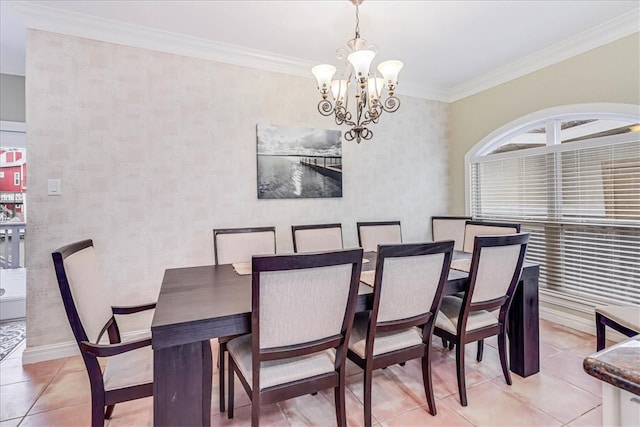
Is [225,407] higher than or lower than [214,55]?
lower

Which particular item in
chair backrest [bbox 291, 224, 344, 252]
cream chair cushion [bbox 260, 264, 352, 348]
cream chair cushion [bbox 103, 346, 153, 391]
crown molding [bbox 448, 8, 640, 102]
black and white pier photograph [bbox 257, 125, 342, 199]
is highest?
crown molding [bbox 448, 8, 640, 102]

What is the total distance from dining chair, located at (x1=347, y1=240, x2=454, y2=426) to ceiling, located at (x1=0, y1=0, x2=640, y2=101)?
6.22 feet

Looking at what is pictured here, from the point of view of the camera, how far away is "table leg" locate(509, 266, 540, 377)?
2.17 metres

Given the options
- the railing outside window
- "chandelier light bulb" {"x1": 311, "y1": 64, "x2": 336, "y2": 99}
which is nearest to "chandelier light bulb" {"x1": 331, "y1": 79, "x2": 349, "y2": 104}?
"chandelier light bulb" {"x1": 311, "y1": 64, "x2": 336, "y2": 99}

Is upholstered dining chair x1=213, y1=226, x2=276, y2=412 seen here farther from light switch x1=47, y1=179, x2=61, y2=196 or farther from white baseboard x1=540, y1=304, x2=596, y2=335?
white baseboard x1=540, y1=304, x2=596, y2=335

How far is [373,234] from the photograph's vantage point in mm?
3287

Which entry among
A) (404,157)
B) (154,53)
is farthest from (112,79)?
(404,157)

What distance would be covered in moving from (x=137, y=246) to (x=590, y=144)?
4.14m

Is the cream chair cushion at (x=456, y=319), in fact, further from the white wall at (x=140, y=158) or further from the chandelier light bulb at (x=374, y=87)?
the white wall at (x=140, y=158)

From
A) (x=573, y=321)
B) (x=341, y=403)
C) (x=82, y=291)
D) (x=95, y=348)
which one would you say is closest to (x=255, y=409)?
(x=341, y=403)

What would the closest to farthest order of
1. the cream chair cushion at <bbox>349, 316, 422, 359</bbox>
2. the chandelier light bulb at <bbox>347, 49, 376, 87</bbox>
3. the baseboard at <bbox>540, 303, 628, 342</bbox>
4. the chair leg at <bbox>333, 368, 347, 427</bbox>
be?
the chair leg at <bbox>333, 368, 347, 427</bbox> < the cream chair cushion at <bbox>349, 316, 422, 359</bbox> < the chandelier light bulb at <bbox>347, 49, 376, 87</bbox> < the baseboard at <bbox>540, 303, 628, 342</bbox>

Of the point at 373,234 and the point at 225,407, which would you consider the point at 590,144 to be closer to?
the point at 373,234

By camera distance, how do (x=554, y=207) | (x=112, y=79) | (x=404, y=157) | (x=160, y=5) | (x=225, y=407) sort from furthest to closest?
(x=404, y=157) → (x=554, y=207) → (x=112, y=79) → (x=160, y=5) → (x=225, y=407)

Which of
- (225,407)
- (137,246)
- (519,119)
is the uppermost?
(519,119)
